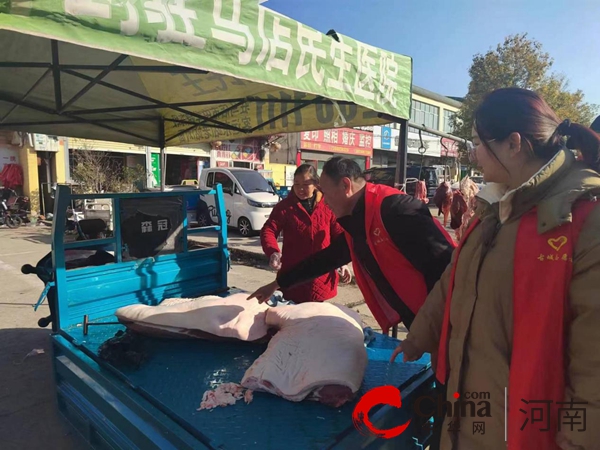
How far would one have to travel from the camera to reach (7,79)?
360cm

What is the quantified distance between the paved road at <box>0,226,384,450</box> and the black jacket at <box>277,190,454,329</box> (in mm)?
2165

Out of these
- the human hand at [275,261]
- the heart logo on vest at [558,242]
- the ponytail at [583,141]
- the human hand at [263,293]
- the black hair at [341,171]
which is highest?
the ponytail at [583,141]

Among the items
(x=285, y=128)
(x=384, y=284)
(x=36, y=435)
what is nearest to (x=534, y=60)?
(x=285, y=128)

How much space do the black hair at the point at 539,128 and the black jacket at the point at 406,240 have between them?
701mm

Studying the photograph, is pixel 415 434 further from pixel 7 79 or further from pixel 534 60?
pixel 534 60

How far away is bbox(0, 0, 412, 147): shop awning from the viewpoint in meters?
1.48

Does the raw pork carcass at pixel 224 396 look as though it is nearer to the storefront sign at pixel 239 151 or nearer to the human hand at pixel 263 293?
the human hand at pixel 263 293

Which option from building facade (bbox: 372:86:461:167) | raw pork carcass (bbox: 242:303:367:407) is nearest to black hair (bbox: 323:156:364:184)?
raw pork carcass (bbox: 242:303:367:407)

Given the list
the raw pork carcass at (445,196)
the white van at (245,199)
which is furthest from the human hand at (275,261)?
the raw pork carcass at (445,196)

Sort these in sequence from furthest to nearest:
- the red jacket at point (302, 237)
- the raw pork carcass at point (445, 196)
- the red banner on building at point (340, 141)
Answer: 1. the red banner on building at point (340, 141)
2. the raw pork carcass at point (445, 196)
3. the red jacket at point (302, 237)

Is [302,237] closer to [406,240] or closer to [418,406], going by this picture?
[406,240]

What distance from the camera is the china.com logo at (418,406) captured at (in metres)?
1.18

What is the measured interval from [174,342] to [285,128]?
2615 millimetres

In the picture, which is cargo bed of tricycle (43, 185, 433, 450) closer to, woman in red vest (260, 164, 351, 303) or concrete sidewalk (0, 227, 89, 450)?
concrete sidewalk (0, 227, 89, 450)
